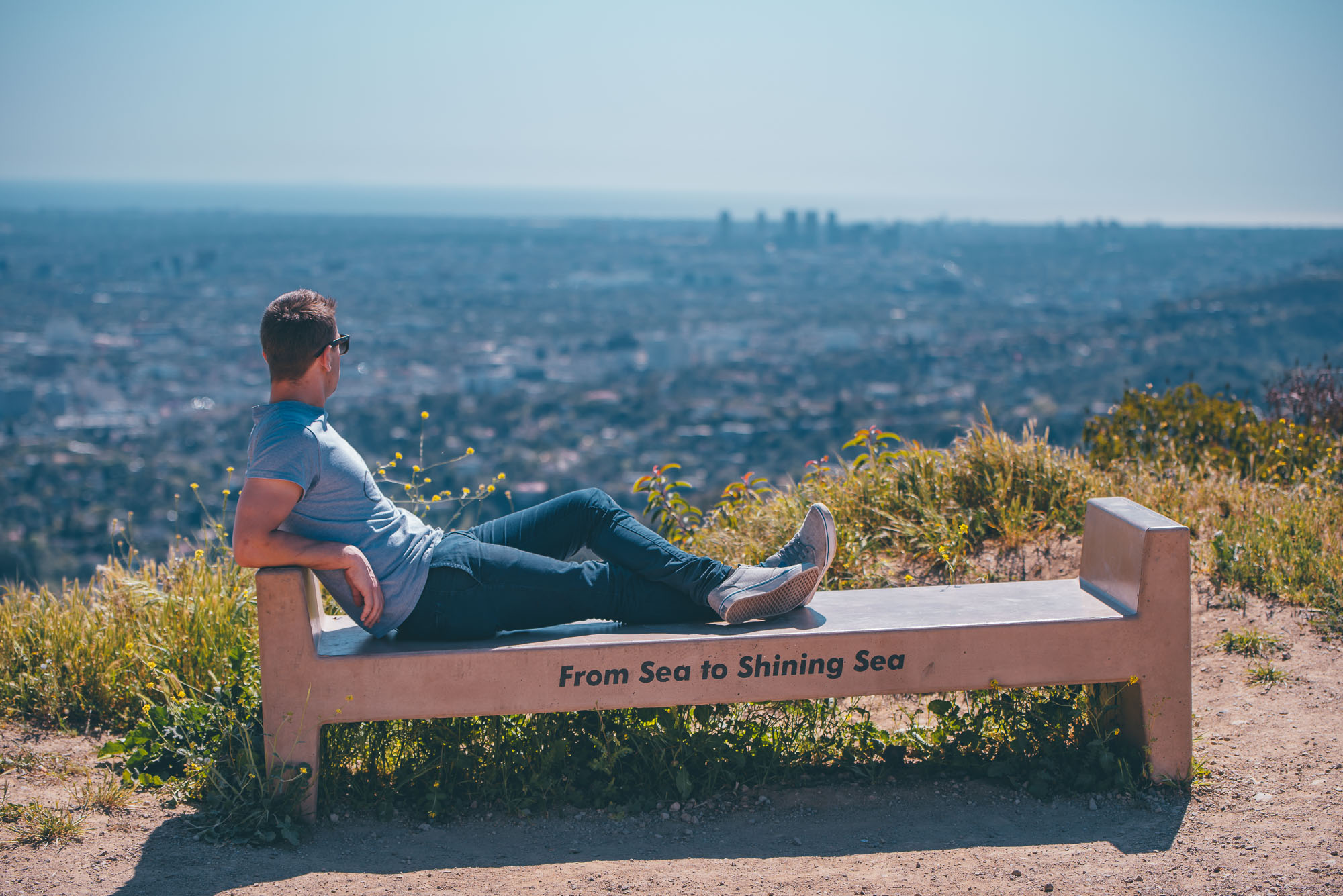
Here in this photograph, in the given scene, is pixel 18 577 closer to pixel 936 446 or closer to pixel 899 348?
pixel 936 446

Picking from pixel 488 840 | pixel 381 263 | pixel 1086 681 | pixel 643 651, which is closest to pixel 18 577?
pixel 488 840

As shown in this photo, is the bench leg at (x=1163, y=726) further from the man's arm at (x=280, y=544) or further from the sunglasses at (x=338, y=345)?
the sunglasses at (x=338, y=345)

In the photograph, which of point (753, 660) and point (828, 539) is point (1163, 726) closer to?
point (828, 539)

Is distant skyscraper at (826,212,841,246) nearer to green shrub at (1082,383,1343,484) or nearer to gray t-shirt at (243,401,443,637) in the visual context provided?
green shrub at (1082,383,1343,484)

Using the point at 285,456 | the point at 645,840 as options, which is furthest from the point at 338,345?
the point at 645,840

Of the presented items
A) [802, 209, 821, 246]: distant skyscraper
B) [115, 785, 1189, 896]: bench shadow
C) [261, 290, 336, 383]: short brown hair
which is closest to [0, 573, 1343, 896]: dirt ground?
[115, 785, 1189, 896]: bench shadow
